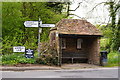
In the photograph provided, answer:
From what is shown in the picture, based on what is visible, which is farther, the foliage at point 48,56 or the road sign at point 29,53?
the road sign at point 29,53

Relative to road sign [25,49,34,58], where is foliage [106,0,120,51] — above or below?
above

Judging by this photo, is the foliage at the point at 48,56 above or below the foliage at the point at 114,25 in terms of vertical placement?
below

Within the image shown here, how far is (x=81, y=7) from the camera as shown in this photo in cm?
3209

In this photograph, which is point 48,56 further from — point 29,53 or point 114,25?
point 114,25

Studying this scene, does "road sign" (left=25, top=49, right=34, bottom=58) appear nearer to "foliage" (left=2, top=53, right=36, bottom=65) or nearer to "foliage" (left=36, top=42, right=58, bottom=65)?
"foliage" (left=2, top=53, right=36, bottom=65)

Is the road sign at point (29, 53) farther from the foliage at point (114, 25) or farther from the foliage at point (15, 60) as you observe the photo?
the foliage at point (114, 25)

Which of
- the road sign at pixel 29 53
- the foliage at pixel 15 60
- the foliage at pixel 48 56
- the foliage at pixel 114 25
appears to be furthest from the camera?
the foliage at pixel 114 25

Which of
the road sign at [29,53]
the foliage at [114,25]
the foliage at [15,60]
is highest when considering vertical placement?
the foliage at [114,25]

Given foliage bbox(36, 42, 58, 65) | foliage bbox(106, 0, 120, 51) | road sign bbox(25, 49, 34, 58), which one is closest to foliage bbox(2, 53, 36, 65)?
road sign bbox(25, 49, 34, 58)

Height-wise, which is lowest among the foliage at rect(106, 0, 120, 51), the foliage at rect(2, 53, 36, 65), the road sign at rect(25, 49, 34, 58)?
the foliage at rect(2, 53, 36, 65)

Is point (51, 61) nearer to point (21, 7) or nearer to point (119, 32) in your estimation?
point (21, 7)

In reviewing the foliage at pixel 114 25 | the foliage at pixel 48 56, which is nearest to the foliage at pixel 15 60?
the foliage at pixel 48 56

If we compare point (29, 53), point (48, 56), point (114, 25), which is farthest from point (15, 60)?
point (114, 25)

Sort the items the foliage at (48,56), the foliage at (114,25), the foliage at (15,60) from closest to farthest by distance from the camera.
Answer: the foliage at (15,60) < the foliage at (48,56) < the foliage at (114,25)
